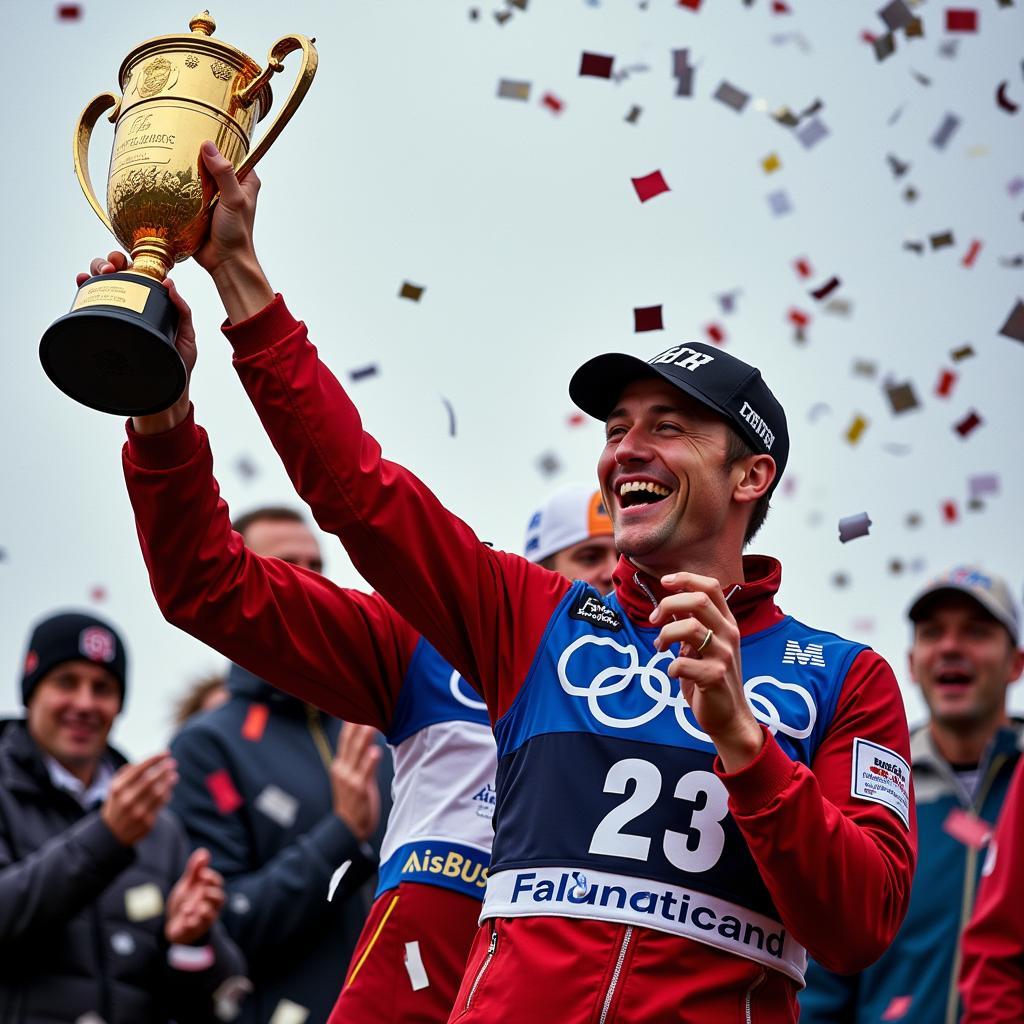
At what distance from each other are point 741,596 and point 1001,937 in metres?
2.89

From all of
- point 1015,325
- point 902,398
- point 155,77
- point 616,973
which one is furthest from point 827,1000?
point 155,77

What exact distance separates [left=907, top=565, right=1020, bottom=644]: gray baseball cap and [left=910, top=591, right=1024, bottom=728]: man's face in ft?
0.12

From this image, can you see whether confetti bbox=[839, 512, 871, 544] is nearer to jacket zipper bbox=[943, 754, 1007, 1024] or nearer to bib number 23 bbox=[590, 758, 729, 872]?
bib number 23 bbox=[590, 758, 729, 872]

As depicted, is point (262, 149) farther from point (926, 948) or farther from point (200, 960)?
point (926, 948)

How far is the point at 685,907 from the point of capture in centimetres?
317

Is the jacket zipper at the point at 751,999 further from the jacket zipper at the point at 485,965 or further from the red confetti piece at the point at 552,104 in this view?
the red confetti piece at the point at 552,104

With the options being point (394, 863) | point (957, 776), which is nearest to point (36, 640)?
point (394, 863)

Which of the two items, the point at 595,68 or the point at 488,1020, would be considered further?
the point at 595,68

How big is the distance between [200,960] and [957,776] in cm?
332

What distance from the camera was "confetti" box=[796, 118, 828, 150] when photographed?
5.91 meters

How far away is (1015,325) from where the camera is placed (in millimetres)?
5340

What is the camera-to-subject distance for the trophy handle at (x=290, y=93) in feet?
11.1

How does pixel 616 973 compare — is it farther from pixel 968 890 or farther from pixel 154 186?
pixel 968 890

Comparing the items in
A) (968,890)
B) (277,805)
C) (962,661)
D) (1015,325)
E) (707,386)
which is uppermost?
(1015,325)
